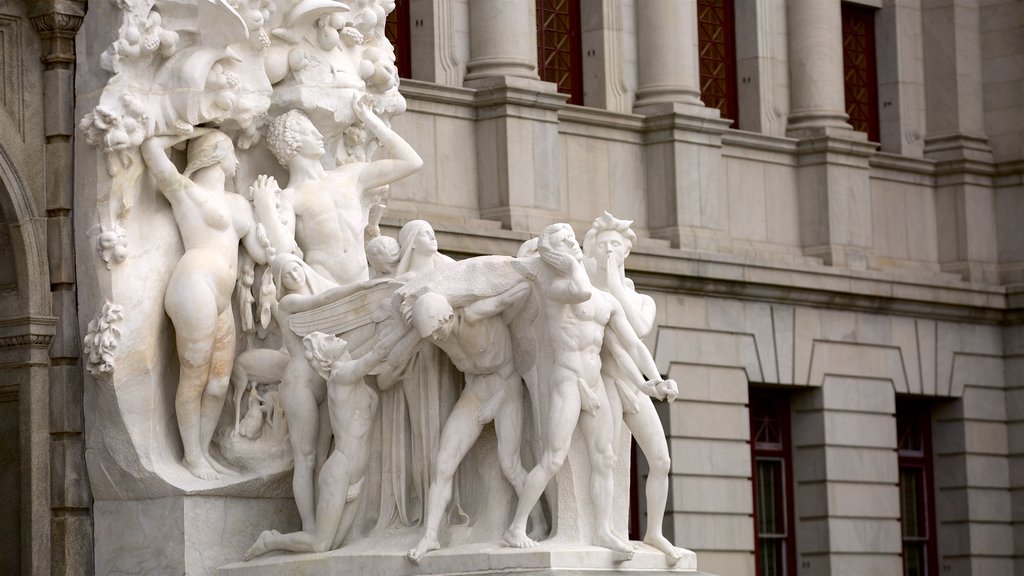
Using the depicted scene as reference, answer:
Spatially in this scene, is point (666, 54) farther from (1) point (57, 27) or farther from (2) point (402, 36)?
(1) point (57, 27)

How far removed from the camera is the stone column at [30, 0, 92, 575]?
17.2m

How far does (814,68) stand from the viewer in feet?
109

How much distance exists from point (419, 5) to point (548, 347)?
13591mm

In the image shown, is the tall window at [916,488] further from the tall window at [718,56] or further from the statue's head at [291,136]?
the statue's head at [291,136]

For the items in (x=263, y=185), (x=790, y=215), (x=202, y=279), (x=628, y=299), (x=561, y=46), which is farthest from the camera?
(x=790, y=215)

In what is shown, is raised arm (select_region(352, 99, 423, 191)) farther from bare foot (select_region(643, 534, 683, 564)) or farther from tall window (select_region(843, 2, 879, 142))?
tall window (select_region(843, 2, 879, 142))

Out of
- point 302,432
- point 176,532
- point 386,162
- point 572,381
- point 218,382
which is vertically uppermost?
point 386,162

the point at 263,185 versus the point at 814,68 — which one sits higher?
the point at 814,68

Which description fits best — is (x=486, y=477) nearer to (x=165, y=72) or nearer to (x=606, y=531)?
(x=606, y=531)

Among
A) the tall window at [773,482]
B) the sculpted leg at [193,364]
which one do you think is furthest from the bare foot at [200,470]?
the tall window at [773,482]

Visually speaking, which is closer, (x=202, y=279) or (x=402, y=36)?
(x=202, y=279)

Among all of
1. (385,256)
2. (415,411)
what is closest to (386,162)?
(385,256)

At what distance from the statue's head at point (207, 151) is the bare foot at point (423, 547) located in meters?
2.81

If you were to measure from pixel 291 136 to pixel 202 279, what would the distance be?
1310 mm
